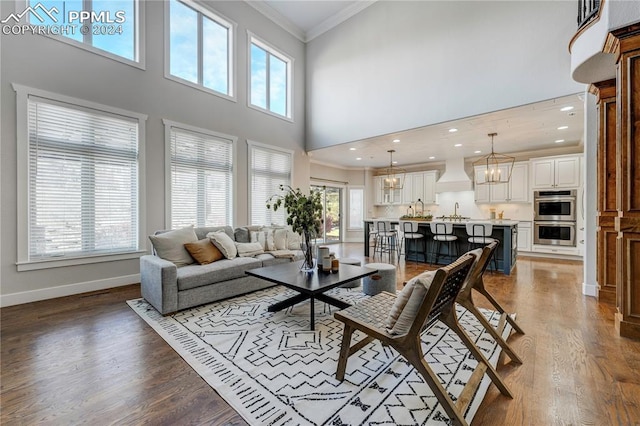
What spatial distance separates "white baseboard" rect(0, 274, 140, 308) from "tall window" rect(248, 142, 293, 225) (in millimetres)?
2600

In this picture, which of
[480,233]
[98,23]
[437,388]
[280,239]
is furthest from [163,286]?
[480,233]

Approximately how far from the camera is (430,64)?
5359 mm

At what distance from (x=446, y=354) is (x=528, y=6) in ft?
17.2

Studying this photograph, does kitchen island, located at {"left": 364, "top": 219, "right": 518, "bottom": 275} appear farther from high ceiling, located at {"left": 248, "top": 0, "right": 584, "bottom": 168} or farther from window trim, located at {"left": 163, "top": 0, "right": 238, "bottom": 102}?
window trim, located at {"left": 163, "top": 0, "right": 238, "bottom": 102}

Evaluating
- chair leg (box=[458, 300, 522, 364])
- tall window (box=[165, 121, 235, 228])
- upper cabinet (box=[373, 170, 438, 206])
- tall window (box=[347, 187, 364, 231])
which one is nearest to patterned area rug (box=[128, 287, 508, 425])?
chair leg (box=[458, 300, 522, 364])

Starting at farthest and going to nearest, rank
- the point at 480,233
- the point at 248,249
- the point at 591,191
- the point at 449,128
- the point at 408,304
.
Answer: the point at 449,128, the point at 480,233, the point at 248,249, the point at 591,191, the point at 408,304

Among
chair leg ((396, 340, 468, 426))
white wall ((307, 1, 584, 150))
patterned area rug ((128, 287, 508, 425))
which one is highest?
white wall ((307, 1, 584, 150))

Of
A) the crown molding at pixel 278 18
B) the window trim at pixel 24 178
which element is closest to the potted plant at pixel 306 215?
the window trim at pixel 24 178

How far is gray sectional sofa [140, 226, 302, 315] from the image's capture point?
10.0ft

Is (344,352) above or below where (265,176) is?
below

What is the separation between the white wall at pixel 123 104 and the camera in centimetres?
345

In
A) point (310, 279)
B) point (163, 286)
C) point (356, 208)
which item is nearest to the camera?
point (310, 279)

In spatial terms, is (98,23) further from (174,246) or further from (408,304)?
(408,304)

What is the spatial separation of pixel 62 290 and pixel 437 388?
4710 mm
